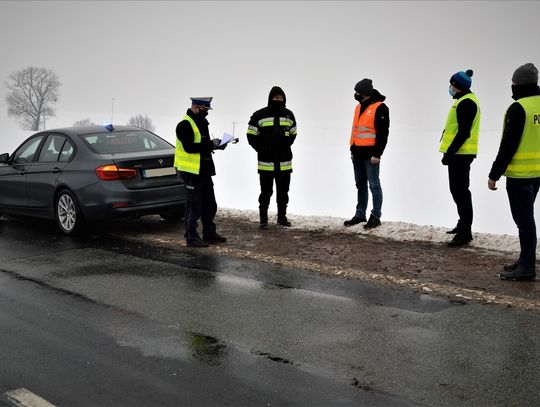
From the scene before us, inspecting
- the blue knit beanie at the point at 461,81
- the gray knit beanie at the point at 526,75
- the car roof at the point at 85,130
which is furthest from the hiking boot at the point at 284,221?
the gray knit beanie at the point at 526,75

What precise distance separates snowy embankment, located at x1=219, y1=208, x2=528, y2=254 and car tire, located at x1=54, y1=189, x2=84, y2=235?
114 inches

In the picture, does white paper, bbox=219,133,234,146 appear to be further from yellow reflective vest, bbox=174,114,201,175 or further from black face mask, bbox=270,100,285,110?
black face mask, bbox=270,100,285,110

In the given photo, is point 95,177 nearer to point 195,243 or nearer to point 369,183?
point 195,243

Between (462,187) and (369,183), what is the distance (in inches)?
68.9

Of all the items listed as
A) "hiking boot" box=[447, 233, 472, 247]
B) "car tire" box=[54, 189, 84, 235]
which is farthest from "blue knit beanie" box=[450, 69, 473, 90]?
"car tire" box=[54, 189, 84, 235]

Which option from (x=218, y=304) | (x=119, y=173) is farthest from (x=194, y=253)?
(x=218, y=304)

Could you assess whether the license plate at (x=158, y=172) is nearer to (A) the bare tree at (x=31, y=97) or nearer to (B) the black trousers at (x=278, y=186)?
(B) the black trousers at (x=278, y=186)

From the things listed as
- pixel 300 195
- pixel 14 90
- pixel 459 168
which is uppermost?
pixel 14 90

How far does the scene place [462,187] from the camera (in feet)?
26.8

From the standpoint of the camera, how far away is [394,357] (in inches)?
167

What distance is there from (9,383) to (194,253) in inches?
163

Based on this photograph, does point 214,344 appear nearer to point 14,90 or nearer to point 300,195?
point 300,195

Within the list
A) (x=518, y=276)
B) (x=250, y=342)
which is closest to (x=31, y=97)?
(x=518, y=276)

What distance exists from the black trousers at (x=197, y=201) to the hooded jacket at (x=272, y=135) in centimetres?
154
